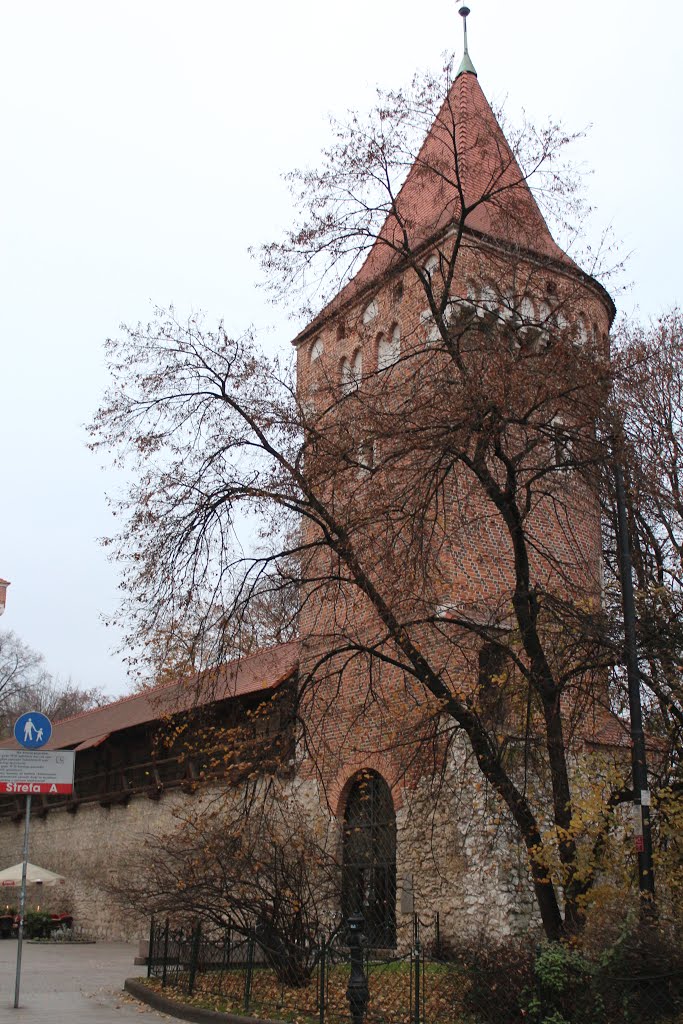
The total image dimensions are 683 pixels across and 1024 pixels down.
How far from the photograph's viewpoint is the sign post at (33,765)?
12.0 m

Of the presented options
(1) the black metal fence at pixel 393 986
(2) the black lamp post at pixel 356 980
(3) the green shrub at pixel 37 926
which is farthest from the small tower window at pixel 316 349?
(3) the green shrub at pixel 37 926

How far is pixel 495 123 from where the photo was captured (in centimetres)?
1314

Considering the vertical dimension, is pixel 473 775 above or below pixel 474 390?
below

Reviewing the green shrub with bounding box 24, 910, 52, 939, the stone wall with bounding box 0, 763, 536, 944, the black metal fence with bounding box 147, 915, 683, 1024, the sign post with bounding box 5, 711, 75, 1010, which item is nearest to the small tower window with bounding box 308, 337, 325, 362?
the stone wall with bounding box 0, 763, 536, 944

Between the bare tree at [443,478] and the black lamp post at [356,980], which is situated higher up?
the bare tree at [443,478]

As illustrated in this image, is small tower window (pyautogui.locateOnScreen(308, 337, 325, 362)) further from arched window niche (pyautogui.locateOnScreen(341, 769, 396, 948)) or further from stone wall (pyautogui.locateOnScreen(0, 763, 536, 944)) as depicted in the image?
arched window niche (pyautogui.locateOnScreen(341, 769, 396, 948))

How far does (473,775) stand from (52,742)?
19.6m

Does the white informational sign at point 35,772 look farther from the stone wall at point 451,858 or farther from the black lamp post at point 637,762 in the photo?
the black lamp post at point 637,762

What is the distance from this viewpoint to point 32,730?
12.0 m

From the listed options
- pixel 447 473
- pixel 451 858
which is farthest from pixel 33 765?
pixel 451 858

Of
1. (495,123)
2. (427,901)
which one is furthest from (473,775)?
(495,123)

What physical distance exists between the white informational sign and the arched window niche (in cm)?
563

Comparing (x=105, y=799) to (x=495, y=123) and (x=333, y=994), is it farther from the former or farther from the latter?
(x=495, y=123)

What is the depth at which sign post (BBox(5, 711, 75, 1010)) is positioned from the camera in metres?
12.0
